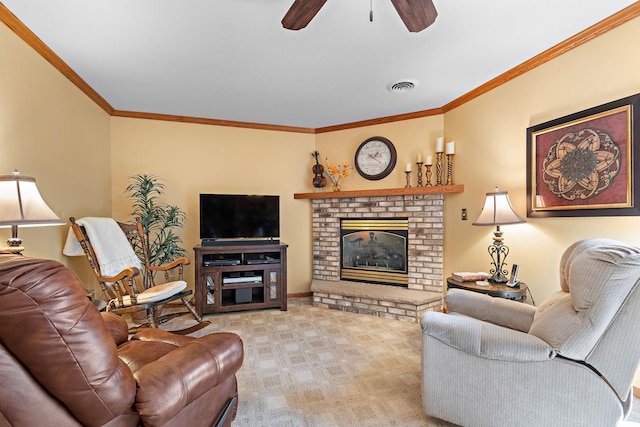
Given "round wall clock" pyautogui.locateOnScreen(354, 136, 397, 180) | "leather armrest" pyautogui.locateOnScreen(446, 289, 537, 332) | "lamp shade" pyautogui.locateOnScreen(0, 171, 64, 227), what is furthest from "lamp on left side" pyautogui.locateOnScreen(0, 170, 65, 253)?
"round wall clock" pyautogui.locateOnScreen(354, 136, 397, 180)

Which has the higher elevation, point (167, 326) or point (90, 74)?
point (90, 74)

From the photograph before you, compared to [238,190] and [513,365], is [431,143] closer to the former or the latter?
[238,190]

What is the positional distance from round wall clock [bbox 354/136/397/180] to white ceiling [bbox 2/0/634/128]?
0.61 m

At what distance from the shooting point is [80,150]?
297 cm

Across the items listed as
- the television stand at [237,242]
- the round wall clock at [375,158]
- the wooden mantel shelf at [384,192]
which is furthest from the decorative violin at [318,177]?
the television stand at [237,242]

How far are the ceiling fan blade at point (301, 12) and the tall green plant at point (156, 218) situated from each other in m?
2.56

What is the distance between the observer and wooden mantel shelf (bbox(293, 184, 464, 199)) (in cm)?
343

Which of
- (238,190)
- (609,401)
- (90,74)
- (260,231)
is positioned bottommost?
(609,401)

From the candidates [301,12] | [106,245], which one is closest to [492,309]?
[301,12]

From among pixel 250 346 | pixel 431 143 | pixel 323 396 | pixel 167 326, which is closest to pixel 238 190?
pixel 167 326

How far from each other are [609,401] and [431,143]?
2.90 meters

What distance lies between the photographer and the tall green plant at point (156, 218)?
3.46m

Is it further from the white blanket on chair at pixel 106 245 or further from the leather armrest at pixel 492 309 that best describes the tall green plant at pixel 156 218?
the leather armrest at pixel 492 309

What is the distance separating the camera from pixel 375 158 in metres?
4.03
